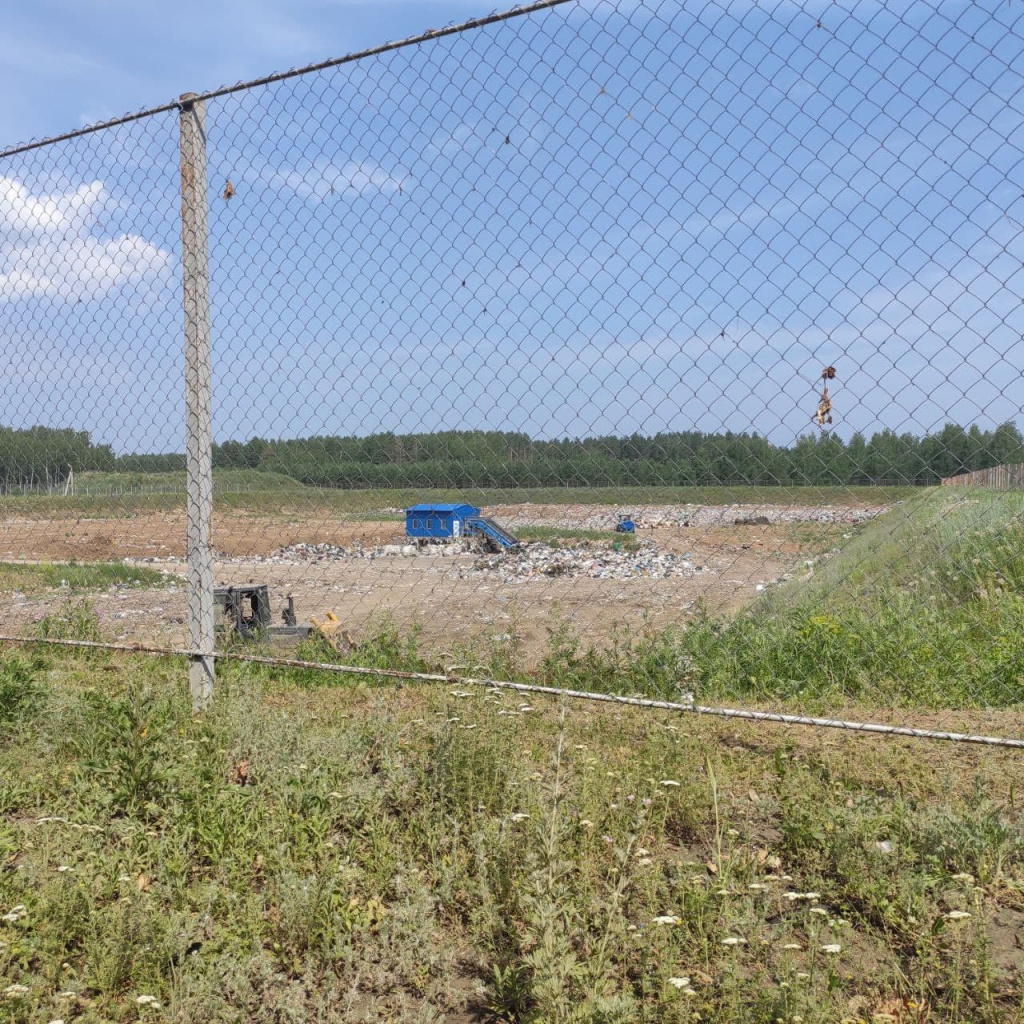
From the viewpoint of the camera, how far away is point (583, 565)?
63.4 feet

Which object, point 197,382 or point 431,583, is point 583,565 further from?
point 197,382

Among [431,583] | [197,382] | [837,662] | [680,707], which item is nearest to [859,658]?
[837,662]

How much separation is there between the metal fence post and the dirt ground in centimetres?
38

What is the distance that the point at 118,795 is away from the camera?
2.96 metres

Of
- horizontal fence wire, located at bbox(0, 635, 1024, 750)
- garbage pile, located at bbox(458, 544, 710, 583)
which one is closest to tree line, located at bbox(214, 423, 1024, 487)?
horizontal fence wire, located at bbox(0, 635, 1024, 750)

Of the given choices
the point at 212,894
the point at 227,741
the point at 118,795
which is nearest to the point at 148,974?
the point at 212,894

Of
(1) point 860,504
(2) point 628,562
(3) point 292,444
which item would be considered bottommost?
(2) point 628,562

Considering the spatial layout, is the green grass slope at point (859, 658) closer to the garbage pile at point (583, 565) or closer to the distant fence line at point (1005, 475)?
the distant fence line at point (1005, 475)

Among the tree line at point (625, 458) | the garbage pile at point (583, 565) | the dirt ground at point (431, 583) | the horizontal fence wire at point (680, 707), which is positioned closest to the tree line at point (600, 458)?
the tree line at point (625, 458)

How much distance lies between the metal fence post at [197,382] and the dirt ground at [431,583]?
378 millimetres

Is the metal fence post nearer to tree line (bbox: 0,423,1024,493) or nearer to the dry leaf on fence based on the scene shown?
tree line (bbox: 0,423,1024,493)

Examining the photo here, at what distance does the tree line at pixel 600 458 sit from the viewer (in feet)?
10.7

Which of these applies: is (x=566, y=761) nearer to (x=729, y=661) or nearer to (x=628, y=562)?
(x=729, y=661)

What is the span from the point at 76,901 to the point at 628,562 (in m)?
18.6
